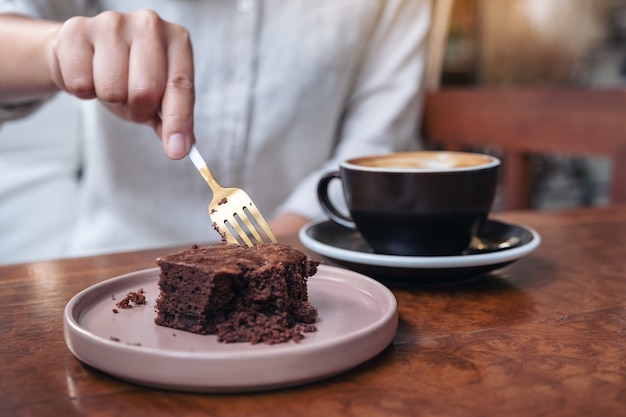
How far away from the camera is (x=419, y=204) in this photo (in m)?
0.68

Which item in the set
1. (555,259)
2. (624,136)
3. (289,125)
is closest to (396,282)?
(555,259)

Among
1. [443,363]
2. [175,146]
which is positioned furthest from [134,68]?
[443,363]

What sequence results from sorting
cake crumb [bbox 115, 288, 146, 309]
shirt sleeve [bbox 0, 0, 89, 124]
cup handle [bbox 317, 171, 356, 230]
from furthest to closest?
shirt sleeve [bbox 0, 0, 89, 124] → cup handle [bbox 317, 171, 356, 230] → cake crumb [bbox 115, 288, 146, 309]

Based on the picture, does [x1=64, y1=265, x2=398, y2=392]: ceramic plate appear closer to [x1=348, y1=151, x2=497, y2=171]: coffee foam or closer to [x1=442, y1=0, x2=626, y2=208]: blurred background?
[x1=348, y1=151, x2=497, y2=171]: coffee foam

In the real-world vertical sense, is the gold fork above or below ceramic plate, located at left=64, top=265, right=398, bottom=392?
above

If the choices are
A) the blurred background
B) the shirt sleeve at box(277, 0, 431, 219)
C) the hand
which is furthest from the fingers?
the blurred background

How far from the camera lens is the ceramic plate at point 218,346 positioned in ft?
1.40

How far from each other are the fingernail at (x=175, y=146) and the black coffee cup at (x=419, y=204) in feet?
0.60

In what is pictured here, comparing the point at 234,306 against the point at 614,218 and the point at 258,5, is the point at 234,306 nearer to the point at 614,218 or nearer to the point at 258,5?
the point at 614,218

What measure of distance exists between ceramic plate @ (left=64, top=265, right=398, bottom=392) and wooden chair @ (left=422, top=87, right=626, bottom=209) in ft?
3.61

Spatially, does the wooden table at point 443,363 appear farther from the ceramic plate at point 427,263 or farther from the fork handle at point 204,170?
the fork handle at point 204,170

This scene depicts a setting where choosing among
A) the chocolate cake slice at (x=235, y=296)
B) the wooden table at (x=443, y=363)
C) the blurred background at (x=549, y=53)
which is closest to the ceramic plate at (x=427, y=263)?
the wooden table at (x=443, y=363)

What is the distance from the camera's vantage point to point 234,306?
1.77 ft

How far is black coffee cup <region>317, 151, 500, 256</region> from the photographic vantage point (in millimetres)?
677
